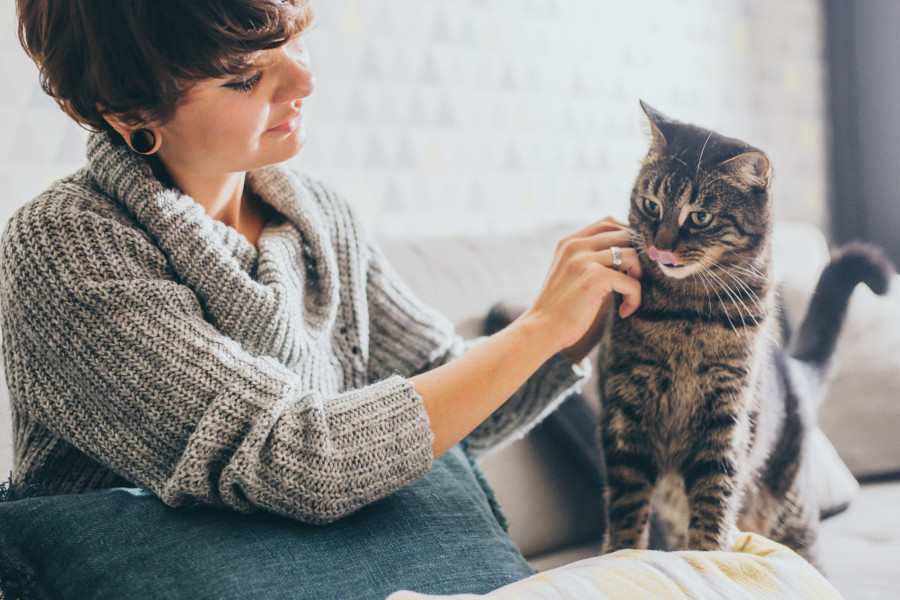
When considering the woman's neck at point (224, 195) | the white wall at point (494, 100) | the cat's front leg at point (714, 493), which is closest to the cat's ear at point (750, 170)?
the cat's front leg at point (714, 493)

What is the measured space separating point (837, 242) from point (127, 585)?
2.74 metres

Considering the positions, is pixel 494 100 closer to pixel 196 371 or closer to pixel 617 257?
pixel 617 257

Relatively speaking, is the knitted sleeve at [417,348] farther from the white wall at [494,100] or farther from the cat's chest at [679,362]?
the white wall at [494,100]

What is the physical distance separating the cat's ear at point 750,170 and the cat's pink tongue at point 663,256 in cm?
11

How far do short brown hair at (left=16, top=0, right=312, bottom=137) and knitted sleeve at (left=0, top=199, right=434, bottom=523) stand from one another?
15 centimetres

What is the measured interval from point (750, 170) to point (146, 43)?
2.16 ft

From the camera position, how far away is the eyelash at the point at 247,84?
83 cm

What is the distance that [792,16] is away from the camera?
2.54 m

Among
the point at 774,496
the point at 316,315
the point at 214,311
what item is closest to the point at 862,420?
the point at 774,496

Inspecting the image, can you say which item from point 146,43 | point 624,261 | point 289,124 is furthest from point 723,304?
point 146,43

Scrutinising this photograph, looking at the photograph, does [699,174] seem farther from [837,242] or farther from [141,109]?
[837,242]

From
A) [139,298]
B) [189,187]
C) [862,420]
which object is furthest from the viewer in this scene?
[862,420]

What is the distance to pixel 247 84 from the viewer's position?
33.0 inches

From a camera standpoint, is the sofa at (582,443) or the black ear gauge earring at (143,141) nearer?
the black ear gauge earring at (143,141)
